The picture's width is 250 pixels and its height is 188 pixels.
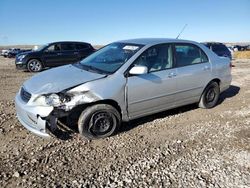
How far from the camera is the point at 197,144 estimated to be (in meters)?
4.45

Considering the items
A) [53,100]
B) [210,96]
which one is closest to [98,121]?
[53,100]

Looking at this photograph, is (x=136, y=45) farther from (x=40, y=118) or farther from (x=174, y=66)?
(x=40, y=118)

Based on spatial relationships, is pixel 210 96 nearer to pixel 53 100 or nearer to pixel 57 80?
pixel 57 80

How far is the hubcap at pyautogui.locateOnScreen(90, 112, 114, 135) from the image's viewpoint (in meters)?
4.47

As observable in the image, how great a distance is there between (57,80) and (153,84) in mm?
1702

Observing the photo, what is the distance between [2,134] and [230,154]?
3.79 meters

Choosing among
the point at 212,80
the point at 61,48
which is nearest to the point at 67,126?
the point at 212,80

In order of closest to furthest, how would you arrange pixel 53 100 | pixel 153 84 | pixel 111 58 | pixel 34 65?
pixel 53 100, pixel 153 84, pixel 111 58, pixel 34 65

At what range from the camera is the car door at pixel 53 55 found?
14.1 metres

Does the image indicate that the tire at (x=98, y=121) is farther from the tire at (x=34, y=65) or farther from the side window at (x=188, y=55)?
the tire at (x=34, y=65)

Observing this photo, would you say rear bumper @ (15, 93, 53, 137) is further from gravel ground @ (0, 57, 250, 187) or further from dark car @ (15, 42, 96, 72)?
dark car @ (15, 42, 96, 72)

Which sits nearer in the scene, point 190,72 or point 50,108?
point 50,108

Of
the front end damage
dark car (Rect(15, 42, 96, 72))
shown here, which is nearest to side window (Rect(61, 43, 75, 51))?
dark car (Rect(15, 42, 96, 72))

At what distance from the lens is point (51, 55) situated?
14250mm
